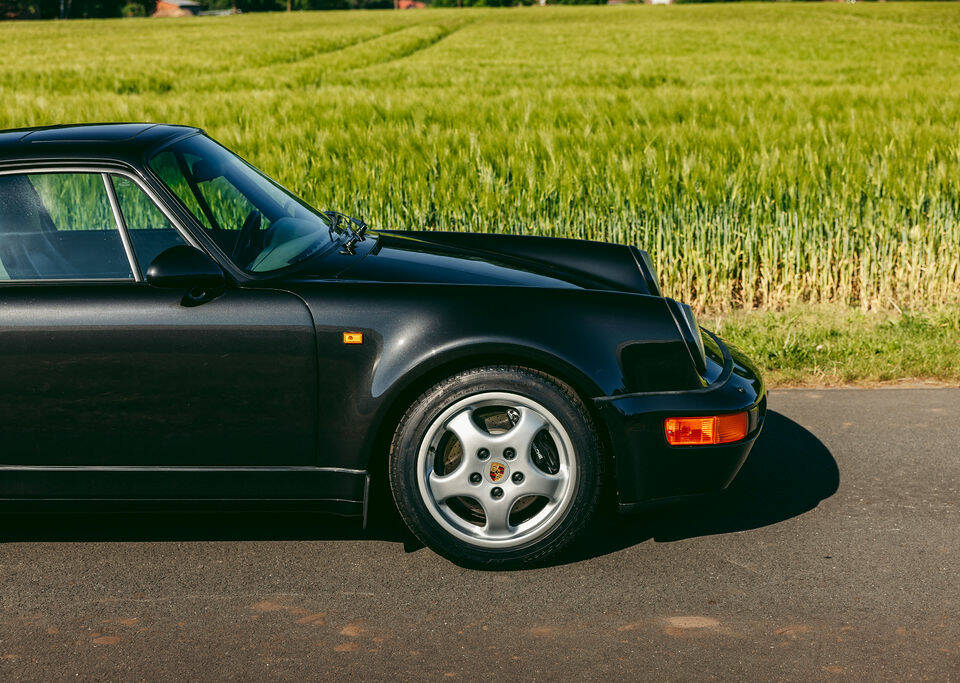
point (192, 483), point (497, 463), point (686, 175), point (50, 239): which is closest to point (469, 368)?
point (497, 463)

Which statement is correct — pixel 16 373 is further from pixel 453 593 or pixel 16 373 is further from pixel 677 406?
pixel 677 406

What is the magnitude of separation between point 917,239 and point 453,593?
5425mm

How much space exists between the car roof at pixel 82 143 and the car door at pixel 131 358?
6cm

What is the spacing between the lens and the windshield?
11.6 feet

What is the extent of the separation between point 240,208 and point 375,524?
4.24ft

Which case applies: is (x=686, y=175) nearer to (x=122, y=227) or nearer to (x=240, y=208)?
(x=240, y=208)

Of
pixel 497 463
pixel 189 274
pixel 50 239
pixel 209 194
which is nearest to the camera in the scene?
pixel 189 274

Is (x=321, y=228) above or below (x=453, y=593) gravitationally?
above

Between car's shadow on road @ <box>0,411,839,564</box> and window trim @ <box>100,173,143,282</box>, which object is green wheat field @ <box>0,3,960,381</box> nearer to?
car's shadow on road @ <box>0,411,839,564</box>

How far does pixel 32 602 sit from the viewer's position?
3238 millimetres

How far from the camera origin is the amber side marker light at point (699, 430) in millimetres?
3373

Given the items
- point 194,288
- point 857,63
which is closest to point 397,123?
point 194,288

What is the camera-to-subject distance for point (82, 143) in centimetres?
350

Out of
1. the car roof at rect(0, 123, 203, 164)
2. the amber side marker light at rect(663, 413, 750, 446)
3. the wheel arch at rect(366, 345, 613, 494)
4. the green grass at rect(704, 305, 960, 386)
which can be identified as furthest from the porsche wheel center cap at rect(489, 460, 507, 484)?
the green grass at rect(704, 305, 960, 386)
